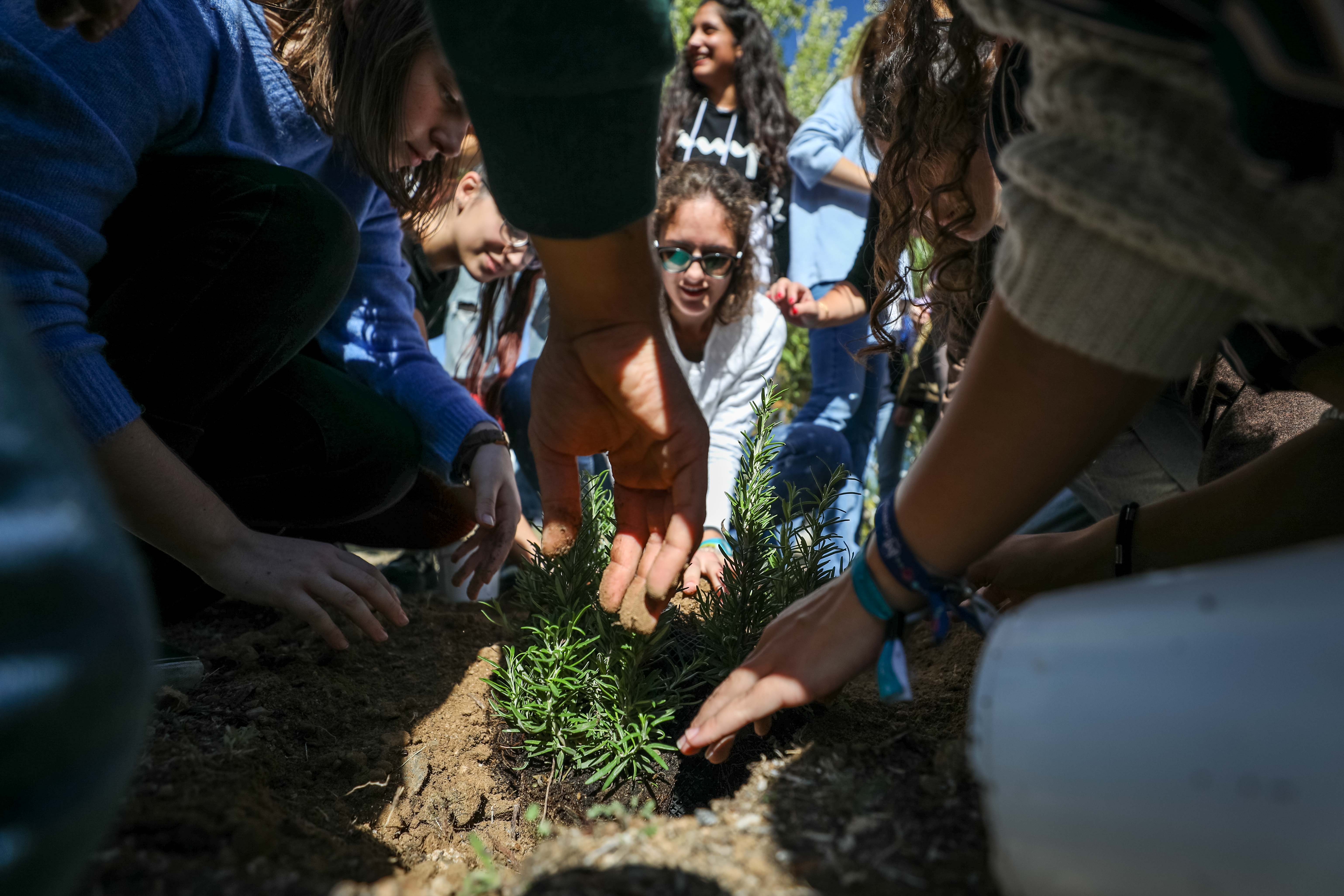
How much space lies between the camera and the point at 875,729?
5.84 feet

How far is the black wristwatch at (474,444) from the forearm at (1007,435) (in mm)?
1736

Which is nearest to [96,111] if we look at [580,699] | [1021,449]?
[580,699]

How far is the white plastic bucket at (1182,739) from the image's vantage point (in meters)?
0.77

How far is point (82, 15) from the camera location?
4.06 ft

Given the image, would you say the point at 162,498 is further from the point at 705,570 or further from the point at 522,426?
the point at 522,426

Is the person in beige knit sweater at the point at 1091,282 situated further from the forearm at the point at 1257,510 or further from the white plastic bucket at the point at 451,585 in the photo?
the white plastic bucket at the point at 451,585

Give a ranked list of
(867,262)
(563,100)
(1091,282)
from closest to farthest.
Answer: (1091,282)
(563,100)
(867,262)

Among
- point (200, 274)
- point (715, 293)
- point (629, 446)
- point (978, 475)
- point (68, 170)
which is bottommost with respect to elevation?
point (715, 293)

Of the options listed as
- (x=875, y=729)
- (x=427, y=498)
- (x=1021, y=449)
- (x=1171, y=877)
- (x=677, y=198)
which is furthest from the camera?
(x=677, y=198)

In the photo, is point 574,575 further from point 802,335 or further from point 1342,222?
point 802,335

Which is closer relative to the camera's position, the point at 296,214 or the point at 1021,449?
the point at 1021,449

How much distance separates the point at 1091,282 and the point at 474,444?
6.73 ft

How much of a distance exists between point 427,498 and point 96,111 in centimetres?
154

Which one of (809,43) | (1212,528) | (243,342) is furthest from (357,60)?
(809,43)
